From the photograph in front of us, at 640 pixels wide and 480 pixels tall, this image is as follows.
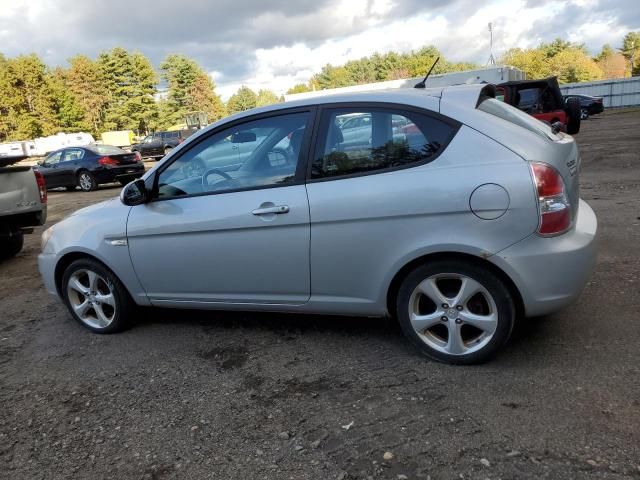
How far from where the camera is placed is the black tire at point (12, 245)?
6.79 meters

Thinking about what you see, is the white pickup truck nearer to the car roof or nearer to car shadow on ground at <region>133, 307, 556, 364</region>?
car shadow on ground at <region>133, 307, 556, 364</region>

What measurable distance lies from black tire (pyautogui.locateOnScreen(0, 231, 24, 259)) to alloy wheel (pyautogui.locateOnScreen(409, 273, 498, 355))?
5790 mm

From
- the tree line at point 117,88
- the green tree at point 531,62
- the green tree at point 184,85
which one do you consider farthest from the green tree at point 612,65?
Result: the green tree at point 184,85

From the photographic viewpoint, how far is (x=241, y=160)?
369cm

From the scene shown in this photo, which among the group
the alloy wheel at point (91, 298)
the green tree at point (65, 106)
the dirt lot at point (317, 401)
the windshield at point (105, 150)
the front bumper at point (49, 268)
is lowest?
the dirt lot at point (317, 401)

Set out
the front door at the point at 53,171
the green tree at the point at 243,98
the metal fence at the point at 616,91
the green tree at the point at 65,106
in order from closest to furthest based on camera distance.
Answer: the front door at the point at 53,171 → the metal fence at the point at 616,91 → the green tree at the point at 65,106 → the green tree at the point at 243,98

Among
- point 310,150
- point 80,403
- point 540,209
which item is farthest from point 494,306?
point 80,403

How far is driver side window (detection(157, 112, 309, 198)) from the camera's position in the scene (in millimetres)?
3455

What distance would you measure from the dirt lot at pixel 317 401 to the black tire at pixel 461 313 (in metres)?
0.09

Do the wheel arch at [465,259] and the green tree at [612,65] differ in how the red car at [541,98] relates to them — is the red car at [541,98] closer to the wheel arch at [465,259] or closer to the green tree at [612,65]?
the wheel arch at [465,259]

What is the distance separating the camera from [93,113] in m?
65.0

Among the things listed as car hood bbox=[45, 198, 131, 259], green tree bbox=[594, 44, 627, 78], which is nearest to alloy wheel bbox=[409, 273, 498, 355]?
car hood bbox=[45, 198, 131, 259]

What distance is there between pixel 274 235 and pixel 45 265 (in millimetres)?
2205

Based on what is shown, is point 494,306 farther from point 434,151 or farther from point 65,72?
point 65,72
